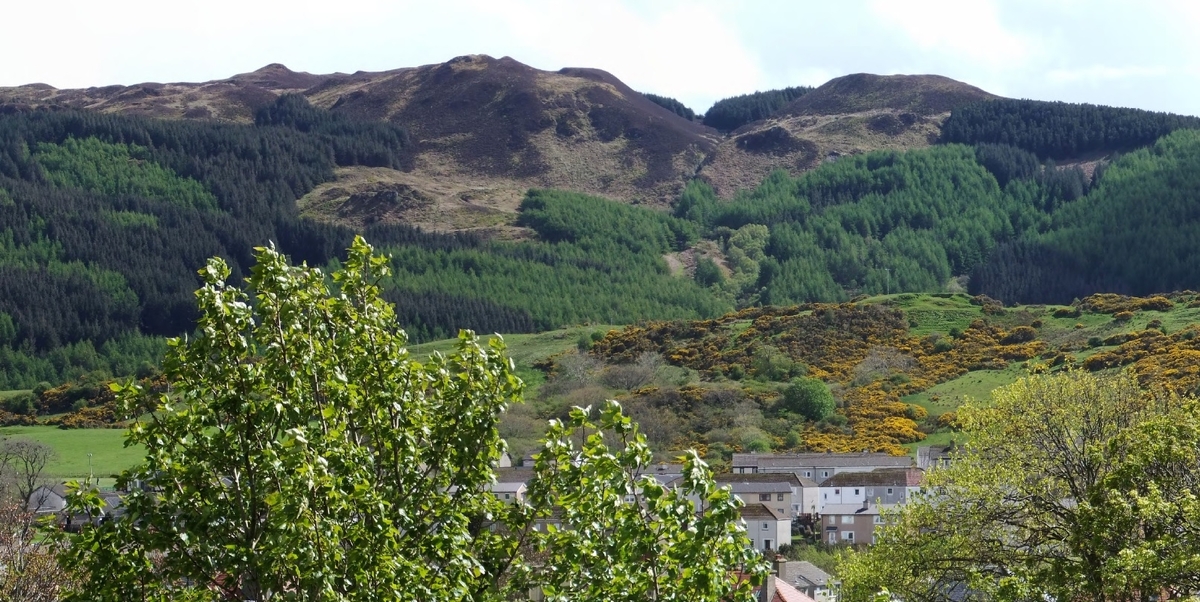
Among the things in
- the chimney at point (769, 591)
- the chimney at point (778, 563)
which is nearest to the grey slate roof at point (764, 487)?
the chimney at point (778, 563)

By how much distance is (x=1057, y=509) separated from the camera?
3073 centimetres

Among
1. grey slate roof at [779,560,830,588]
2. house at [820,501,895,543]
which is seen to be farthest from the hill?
grey slate roof at [779,560,830,588]

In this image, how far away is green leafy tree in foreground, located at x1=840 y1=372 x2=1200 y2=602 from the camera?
73.2 ft

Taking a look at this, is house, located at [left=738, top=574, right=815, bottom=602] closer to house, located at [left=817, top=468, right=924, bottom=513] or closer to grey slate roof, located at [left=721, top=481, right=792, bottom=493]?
grey slate roof, located at [left=721, top=481, right=792, bottom=493]

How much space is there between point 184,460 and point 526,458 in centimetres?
9358

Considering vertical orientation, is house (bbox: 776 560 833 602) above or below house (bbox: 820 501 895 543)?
above

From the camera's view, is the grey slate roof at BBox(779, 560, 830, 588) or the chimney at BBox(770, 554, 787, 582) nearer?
the chimney at BBox(770, 554, 787, 582)

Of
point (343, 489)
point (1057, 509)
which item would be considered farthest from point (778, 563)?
point (343, 489)

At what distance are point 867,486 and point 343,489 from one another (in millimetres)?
87296

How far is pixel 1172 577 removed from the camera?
67.8ft

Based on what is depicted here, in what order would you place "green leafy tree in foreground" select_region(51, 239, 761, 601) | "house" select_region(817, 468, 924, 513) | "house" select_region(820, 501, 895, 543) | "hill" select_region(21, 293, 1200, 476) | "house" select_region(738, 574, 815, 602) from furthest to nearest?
1. "hill" select_region(21, 293, 1200, 476)
2. "house" select_region(817, 468, 924, 513)
3. "house" select_region(820, 501, 895, 543)
4. "house" select_region(738, 574, 815, 602)
5. "green leafy tree in foreground" select_region(51, 239, 761, 601)

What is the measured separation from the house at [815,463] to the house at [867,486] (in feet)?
18.5

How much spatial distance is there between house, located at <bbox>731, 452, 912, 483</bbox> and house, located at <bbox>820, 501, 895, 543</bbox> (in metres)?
10.8

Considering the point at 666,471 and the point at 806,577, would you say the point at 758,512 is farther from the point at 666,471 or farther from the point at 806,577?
the point at 806,577
